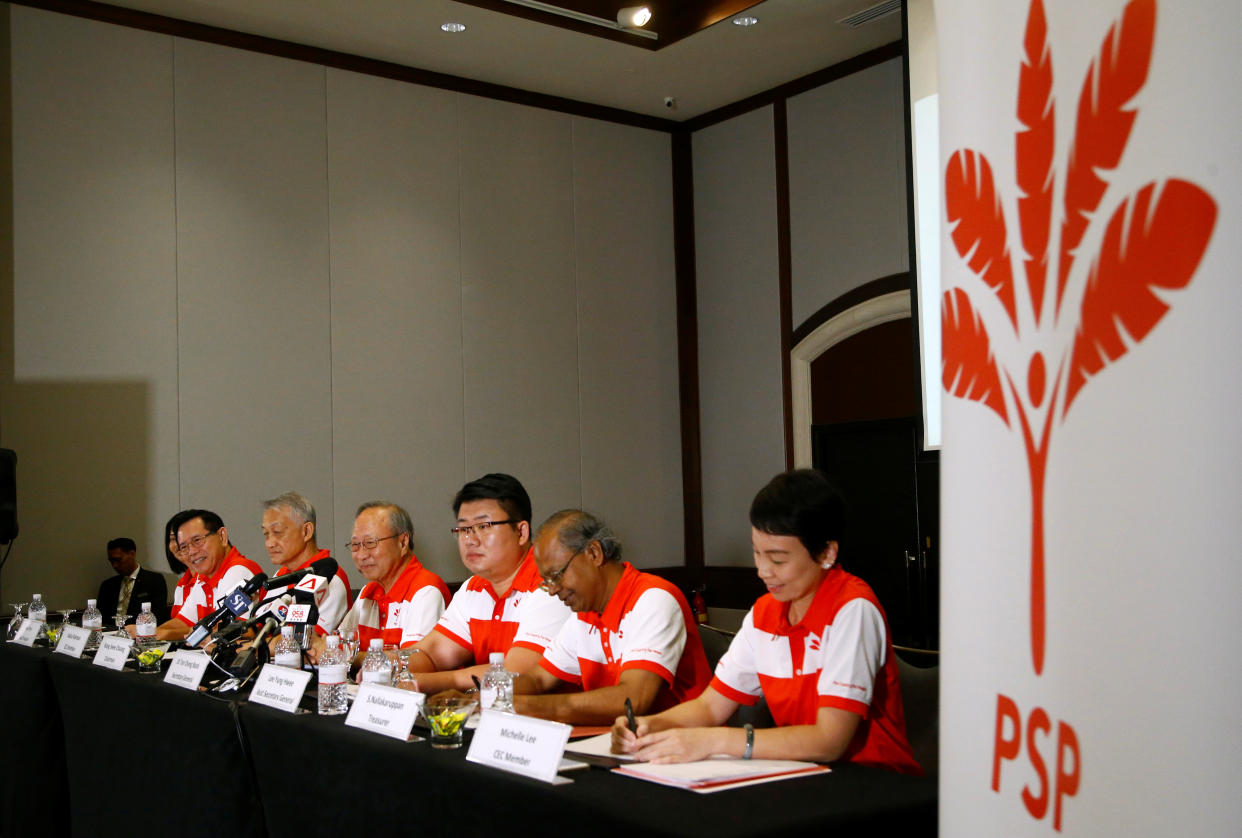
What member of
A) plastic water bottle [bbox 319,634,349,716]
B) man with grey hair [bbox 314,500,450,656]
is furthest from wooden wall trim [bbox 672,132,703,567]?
plastic water bottle [bbox 319,634,349,716]

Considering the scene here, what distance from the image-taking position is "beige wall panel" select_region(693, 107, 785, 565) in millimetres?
7586

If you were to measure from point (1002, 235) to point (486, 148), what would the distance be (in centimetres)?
691

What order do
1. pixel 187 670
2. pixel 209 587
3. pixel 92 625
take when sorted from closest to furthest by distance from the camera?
pixel 187 670
pixel 92 625
pixel 209 587

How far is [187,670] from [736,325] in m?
5.60

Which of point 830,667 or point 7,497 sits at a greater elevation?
point 7,497

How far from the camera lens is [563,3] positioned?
252 inches

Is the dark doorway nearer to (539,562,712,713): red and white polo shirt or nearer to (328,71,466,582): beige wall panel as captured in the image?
(328,71,466,582): beige wall panel

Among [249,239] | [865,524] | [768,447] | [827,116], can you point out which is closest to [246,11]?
[249,239]

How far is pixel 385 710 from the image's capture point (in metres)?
2.04

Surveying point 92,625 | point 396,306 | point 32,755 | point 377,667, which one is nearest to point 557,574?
point 377,667

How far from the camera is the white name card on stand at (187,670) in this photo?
262cm

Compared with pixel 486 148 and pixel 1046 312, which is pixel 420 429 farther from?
pixel 1046 312

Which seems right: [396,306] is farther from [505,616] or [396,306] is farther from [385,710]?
[385,710]

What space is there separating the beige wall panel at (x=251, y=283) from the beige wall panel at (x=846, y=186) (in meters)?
2.91
